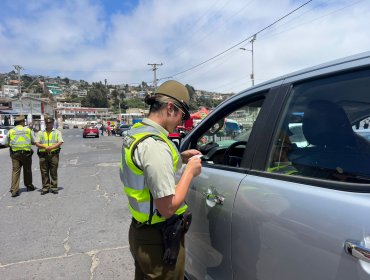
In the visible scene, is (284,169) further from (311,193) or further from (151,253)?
(151,253)

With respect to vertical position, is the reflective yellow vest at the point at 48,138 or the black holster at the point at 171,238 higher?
the reflective yellow vest at the point at 48,138

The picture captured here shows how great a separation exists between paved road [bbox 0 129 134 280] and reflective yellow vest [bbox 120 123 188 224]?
6.41 feet

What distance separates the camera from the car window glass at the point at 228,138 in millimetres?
2529

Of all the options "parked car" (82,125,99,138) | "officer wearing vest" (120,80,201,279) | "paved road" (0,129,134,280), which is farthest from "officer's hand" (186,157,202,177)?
"parked car" (82,125,99,138)

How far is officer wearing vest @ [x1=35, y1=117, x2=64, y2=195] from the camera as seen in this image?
7.83 metres

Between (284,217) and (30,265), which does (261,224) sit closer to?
(284,217)

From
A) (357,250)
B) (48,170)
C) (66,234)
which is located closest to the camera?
(357,250)

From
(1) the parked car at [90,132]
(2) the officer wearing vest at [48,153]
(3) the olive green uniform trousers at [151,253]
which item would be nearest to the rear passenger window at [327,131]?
(3) the olive green uniform trousers at [151,253]

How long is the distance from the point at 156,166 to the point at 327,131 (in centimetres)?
90

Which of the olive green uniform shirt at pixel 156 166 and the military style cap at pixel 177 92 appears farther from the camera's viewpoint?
the military style cap at pixel 177 92

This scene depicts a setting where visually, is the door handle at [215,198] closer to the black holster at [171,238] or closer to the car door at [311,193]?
the car door at [311,193]

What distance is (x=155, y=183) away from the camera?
175 cm

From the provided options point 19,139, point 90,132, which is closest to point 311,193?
point 19,139

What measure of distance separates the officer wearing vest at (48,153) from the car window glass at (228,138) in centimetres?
563
